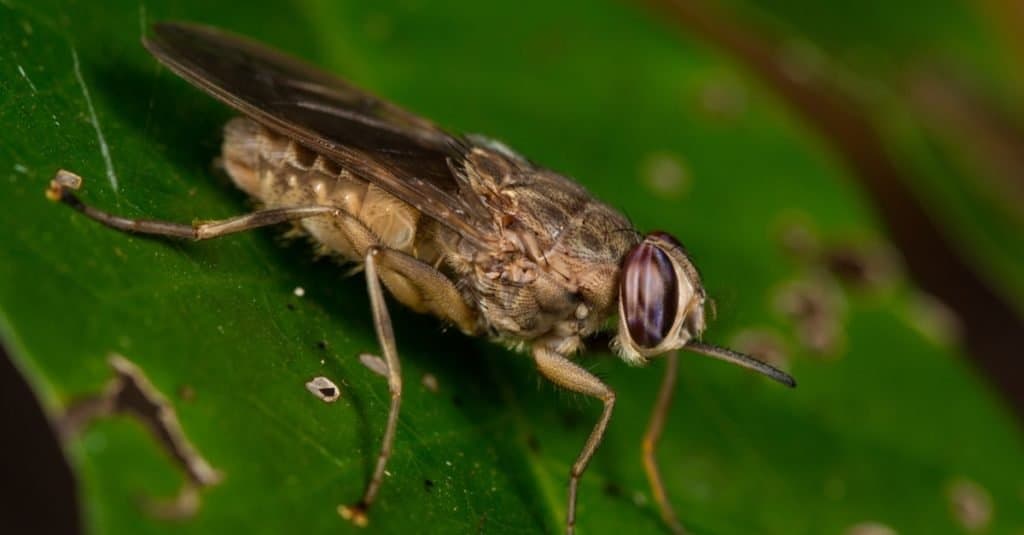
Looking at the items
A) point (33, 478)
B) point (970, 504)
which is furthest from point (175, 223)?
point (970, 504)

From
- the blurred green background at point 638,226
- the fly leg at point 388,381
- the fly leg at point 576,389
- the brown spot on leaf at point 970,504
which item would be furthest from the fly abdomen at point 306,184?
the brown spot on leaf at point 970,504

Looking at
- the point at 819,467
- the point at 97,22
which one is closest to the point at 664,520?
the point at 819,467

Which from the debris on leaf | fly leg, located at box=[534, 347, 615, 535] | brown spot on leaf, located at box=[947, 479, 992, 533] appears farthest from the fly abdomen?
brown spot on leaf, located at box=[947, 479, 992, 533]

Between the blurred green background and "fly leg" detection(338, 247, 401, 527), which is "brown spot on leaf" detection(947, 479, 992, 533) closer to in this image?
the blurred green background

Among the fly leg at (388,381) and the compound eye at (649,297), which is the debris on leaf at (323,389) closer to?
the fly leg at (388,381)

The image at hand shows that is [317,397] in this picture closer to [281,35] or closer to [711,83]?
[281,35]

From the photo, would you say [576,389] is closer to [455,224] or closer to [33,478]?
[455,224]
